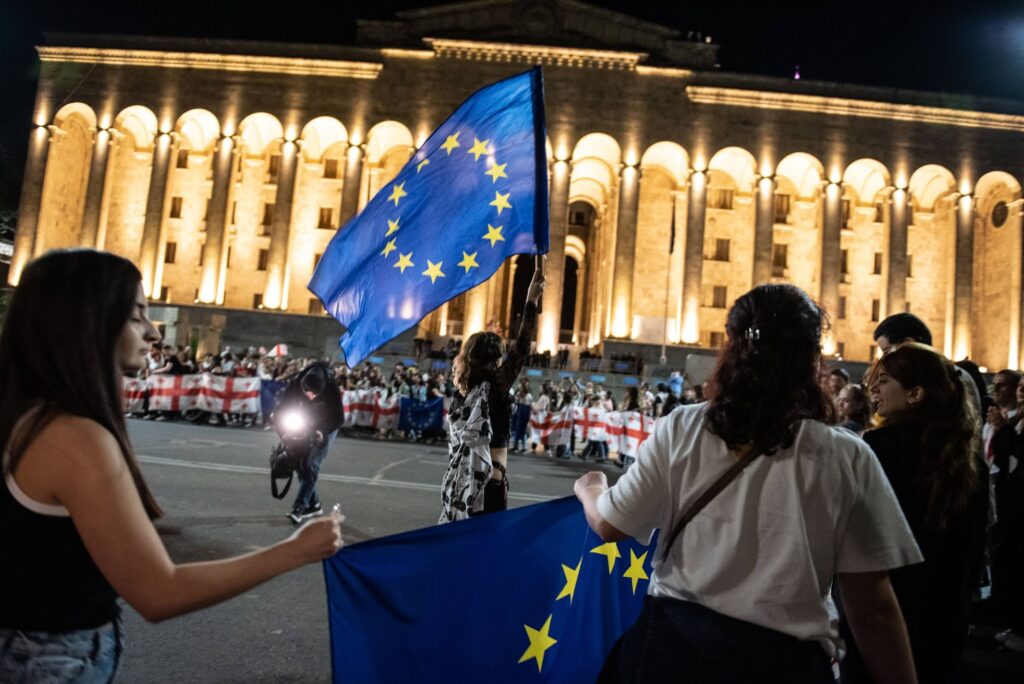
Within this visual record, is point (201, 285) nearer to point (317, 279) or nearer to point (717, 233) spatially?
point (717, 233)

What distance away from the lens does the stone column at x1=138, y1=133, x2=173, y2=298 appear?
125 feet

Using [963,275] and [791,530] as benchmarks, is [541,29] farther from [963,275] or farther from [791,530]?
[791,530]

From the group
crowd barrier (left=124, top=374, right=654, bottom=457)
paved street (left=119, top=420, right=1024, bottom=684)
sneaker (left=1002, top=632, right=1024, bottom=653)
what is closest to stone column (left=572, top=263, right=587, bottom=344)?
crowd barrier (left=124, top=374, right=654, bottom=457)

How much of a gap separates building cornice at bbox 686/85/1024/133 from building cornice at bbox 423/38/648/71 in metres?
3.95

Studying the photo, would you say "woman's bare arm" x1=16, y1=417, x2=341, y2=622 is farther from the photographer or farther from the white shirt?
the photographer

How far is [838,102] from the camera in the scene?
37312mm

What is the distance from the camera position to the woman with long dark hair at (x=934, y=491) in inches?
106

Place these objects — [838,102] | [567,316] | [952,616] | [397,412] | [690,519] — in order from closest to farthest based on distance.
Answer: [690,519] < [952,616] < [397,412] < [838,102] < [567,316]

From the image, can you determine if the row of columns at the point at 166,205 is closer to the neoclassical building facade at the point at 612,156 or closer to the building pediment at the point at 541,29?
the neoclassical building facade at the point at 612,156

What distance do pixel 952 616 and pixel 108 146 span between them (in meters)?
45.4

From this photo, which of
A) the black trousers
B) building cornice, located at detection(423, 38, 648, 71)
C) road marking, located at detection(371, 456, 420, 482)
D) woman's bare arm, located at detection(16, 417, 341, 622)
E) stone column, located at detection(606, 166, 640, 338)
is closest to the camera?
woman's bare arm, located at detection(16, 417, 341, 622)

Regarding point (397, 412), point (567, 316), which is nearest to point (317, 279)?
point (397, 412)

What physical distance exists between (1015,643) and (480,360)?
4694 mm

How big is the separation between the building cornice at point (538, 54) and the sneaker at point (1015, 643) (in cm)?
3627
